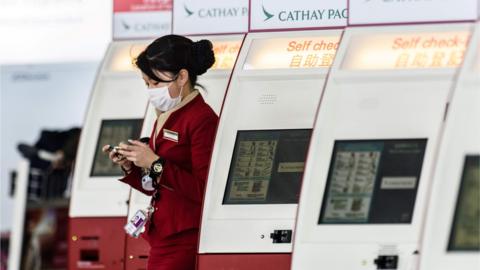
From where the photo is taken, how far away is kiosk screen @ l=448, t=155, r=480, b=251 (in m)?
3.91

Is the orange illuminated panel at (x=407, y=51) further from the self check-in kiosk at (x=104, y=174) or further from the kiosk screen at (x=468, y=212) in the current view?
the self check-in kiosk at (x=104, y=174)

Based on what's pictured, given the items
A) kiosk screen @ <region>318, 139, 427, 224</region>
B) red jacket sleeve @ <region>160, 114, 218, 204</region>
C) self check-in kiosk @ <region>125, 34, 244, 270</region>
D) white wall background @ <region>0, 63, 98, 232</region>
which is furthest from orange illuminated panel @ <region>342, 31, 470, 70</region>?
white wall background @ <region>0, 63, 98, 232</region>

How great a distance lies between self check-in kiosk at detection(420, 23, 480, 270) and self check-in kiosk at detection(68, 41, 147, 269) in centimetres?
327

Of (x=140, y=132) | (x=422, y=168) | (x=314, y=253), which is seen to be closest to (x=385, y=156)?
(x=422, y=168)

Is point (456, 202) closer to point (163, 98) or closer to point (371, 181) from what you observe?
point (371, 181)

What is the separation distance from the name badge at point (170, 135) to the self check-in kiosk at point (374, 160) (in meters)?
0.80

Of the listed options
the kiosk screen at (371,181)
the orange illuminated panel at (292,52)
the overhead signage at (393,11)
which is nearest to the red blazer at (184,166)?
the orange illuminated panel at (292,52)

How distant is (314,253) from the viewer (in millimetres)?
4527

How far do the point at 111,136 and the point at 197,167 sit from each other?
2010 mm

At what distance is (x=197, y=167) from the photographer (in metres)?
5.07

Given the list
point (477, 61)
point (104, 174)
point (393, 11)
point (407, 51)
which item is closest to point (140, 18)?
point (104, 174)

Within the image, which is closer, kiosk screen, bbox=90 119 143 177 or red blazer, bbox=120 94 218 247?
red blazer, bbox=120 94 218 247

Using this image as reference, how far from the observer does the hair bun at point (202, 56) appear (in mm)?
5203

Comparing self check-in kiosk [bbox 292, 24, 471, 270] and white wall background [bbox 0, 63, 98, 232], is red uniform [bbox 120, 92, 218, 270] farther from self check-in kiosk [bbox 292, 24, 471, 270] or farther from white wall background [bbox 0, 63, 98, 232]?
white wall background [bbox 0, 63, 98, 232]
